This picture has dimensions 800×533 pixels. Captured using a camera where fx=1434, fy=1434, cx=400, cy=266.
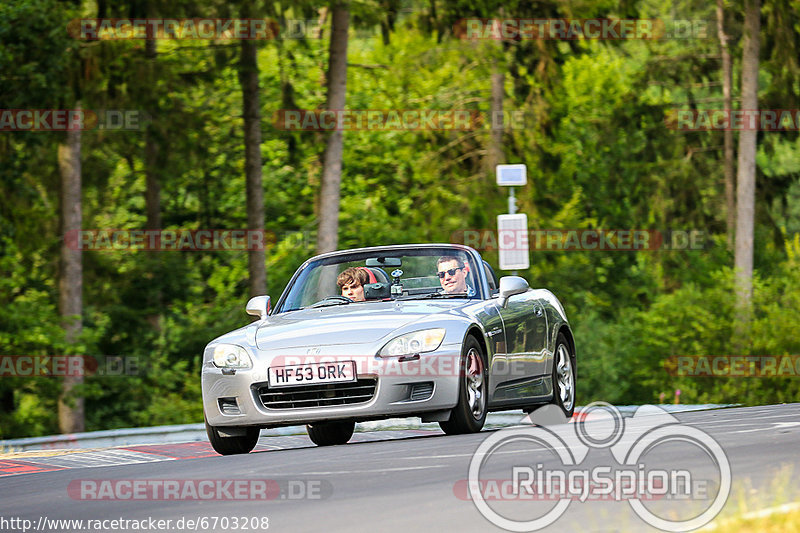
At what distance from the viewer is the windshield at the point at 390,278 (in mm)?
12094

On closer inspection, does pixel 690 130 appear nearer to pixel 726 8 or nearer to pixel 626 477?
pixel 726 8

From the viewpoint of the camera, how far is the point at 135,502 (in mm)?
8086

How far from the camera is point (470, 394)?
10969mm

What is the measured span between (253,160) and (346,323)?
21.9 m

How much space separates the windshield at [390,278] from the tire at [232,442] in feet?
Result: 4.25

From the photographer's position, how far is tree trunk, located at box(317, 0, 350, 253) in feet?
94.3

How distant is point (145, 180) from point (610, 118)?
1395 cm

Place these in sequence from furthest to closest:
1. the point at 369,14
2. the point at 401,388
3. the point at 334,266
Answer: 1. the point at 369,14
2. the point at 334,266
3. the point at 401,388

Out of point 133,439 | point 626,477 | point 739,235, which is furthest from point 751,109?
point 626,477

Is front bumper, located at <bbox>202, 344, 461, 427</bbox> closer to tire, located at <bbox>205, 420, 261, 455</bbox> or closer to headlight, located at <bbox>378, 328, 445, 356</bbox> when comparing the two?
headlight, located at <bbox>378, 328, 445, 356</bbox>
